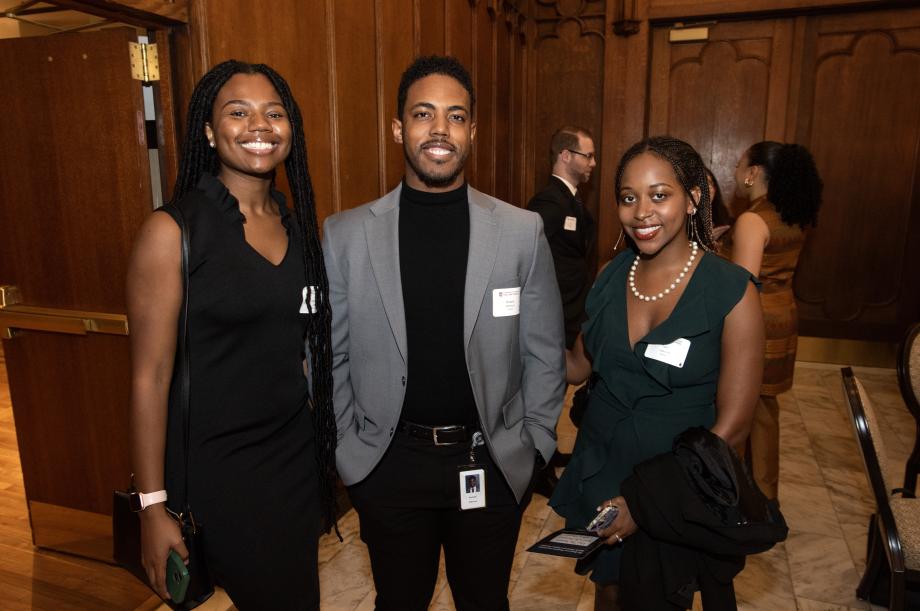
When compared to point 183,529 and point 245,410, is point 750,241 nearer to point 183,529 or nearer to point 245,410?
point 245,410

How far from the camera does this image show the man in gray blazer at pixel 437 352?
1640 millimetres

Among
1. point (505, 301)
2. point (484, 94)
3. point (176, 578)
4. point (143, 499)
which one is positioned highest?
point (484, 94)

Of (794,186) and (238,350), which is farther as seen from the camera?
(794,186)

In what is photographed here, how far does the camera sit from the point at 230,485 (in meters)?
1.47

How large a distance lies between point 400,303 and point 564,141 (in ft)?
8.00

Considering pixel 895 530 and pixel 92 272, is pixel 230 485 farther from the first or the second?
pixel 895 530

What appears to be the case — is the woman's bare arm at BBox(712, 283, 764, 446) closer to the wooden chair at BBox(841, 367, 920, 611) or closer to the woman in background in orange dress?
the wooden chair at BBox(841, 367, 920, 611)

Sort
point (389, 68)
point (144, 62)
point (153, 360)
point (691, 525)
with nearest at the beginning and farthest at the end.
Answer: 1. point (153, 360)
2. point (691, 525)
3. point (144, 62)
4. point (389, 68)

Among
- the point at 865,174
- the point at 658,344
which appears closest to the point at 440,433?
the point at 658,344

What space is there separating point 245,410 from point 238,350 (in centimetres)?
14

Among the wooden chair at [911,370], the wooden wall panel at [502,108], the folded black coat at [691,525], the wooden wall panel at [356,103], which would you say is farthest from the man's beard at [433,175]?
the wooden wall panel at [502,108]

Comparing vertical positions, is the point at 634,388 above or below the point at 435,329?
below

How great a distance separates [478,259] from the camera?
5.36 ft

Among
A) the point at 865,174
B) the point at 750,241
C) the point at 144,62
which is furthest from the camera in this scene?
the point at 865,174
